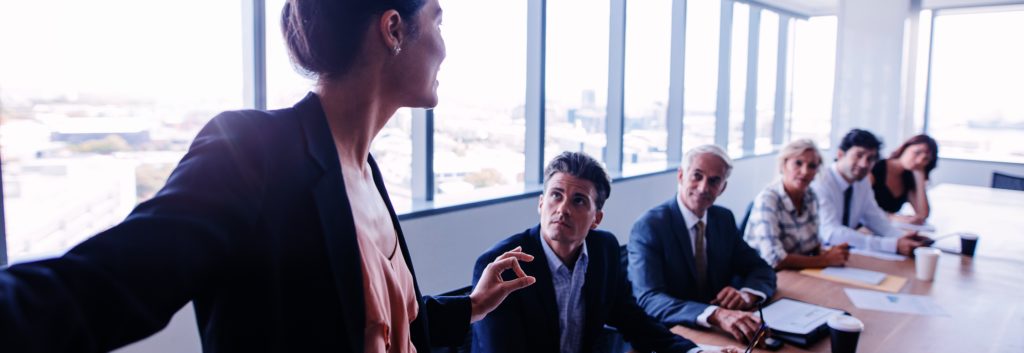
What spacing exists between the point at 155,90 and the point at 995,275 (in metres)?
3.76

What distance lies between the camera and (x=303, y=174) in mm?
724

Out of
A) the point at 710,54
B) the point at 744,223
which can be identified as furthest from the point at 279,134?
the point at 710,54

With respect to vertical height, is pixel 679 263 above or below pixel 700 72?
below

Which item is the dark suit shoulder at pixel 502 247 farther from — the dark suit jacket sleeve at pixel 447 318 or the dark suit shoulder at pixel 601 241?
the dark suit jacket sleeve at pixel 447 318

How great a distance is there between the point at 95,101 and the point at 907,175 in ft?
16.3

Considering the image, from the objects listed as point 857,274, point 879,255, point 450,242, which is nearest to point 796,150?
point 879,255

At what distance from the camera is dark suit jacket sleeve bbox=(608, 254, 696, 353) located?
1.89 metres

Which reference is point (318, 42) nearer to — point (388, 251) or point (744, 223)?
point (388, 251)

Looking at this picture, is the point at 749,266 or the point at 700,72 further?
the point at 700,72

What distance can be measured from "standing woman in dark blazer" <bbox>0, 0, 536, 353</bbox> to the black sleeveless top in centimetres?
454

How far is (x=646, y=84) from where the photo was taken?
6.29 meters

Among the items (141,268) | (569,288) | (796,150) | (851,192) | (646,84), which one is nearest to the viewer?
(141,268)

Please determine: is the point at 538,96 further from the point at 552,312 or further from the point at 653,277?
the point at 552,312

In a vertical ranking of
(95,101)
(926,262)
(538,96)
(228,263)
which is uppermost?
(538,96)
